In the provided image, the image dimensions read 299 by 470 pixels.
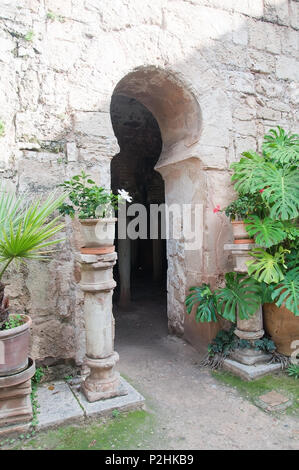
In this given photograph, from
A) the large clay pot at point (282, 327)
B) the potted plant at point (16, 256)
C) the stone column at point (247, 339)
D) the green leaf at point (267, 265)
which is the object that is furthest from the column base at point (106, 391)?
the large clay pot at point (282, 327)

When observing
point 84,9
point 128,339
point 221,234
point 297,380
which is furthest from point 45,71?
point 297,380

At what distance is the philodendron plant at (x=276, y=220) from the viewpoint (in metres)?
2.89

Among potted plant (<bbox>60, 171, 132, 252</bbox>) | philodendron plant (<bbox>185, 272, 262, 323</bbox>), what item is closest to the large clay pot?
philodendron plant (<bbox>185, 272, 262, 323</bbox>)

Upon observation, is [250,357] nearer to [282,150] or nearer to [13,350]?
[282,150]

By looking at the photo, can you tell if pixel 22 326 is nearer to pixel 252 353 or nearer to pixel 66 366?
pixel 66 366

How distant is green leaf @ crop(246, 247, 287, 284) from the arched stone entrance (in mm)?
674

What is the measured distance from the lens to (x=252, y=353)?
10.5ft

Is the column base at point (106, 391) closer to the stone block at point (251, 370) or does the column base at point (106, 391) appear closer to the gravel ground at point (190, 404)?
the gravel ground at point (190, 404)

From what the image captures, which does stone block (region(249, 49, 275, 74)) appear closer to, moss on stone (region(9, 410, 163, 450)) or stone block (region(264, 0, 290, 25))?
stone block (region(264, 0, 290, 25))

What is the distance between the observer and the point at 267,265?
293 centimetres

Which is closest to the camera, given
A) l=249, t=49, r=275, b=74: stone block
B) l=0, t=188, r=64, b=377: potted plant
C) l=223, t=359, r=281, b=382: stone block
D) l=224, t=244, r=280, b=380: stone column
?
l=0, t=188, r=64, b=377: potted plant

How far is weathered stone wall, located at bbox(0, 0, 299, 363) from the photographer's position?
2.85 m

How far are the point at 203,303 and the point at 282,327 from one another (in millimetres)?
754
